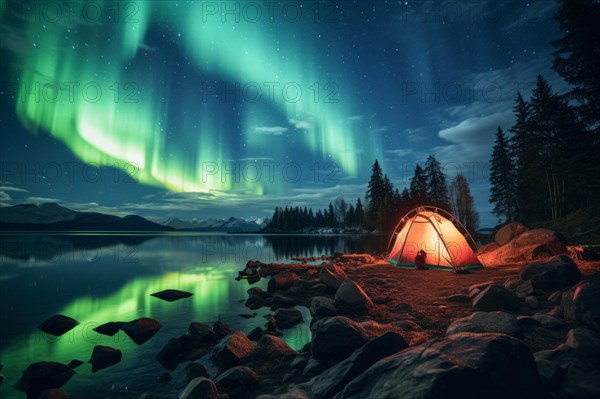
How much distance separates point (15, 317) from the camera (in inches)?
535

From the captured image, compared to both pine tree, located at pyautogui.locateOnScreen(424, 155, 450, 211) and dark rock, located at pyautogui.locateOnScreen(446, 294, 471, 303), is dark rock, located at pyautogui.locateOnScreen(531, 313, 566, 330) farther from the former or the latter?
pine tree, located at pyautogui.locateOnScreen(424, 155, 450, 211)

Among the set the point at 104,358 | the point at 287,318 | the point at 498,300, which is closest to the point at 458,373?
the point at 498,300

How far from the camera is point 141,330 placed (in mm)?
9797

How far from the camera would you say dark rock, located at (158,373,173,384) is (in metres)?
6.63

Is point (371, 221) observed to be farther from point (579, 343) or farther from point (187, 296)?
point (579, 343)

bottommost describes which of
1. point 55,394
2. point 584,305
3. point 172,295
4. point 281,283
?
point 55,394

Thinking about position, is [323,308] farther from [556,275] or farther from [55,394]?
[556,275]

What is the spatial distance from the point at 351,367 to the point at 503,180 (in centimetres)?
6026

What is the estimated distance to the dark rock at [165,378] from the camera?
21.8 ft

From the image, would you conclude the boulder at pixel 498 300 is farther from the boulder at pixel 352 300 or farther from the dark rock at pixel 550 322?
the boulder at pixel 352 300

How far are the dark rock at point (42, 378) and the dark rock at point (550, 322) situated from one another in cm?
1179

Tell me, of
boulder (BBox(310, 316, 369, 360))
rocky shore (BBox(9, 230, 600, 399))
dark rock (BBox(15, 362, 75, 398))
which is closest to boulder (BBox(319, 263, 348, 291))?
rocky shore (BBox(9, 230, 600, 399))

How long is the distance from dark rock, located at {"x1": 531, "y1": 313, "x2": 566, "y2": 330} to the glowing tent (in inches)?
321

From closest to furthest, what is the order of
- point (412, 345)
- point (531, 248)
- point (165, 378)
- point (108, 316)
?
point (412, 345)
point (165, 378)
point (108, 316)
point (531, 248)
